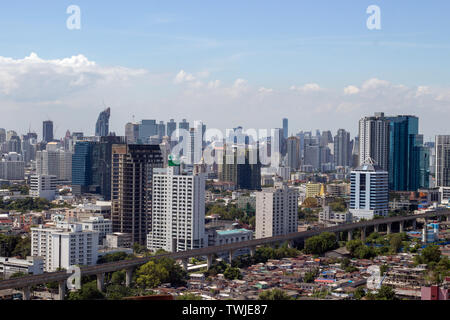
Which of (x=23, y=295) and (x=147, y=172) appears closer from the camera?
(x=23, y=295)

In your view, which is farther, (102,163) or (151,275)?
(102,163)

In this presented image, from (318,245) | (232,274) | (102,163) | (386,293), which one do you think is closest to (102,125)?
(102,163)

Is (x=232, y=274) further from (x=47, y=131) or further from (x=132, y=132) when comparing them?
(x=47, y=131)

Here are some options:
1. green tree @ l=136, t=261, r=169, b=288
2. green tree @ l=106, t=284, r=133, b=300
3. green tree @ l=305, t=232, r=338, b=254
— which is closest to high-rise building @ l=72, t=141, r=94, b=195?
green tree @ l=305, t=232, r=338, b=254

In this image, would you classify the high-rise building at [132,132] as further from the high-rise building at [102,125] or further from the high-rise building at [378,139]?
the high-rise building at [378,139]
